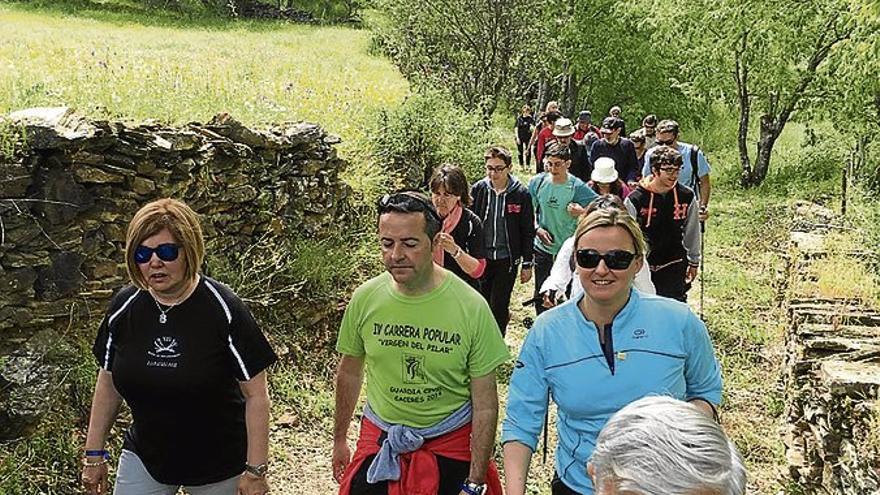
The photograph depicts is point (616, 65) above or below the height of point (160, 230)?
above

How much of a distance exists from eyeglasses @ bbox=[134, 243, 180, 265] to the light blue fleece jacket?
141cm

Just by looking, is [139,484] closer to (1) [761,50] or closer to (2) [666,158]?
(2) [666,158]

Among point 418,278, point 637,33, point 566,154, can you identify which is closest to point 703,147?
point 637,33

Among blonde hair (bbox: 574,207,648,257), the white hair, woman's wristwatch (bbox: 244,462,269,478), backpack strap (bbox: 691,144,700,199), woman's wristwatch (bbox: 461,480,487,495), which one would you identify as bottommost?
woman's wristwatch (bbox: 244,462,269,478)

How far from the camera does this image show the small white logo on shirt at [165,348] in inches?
136

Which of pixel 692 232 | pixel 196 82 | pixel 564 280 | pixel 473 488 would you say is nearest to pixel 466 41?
pixel 196 82

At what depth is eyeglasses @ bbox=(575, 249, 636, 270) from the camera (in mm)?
3074

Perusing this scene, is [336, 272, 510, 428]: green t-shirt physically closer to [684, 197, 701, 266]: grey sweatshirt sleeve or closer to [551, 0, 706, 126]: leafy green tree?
[684, 197, 701, 266]: grey sweatshirt sleeve

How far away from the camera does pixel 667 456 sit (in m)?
1.87

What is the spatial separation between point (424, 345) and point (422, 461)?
1.58ft

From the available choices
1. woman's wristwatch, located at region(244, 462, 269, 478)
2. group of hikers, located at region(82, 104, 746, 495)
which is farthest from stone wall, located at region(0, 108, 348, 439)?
woman's wristwatch, located at region(244, 462, 269, 478)

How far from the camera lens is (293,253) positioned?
26.5 feet

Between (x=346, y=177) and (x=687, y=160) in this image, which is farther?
(x=346, y=177)

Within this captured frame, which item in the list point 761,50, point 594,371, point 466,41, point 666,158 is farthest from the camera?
point 761,50
